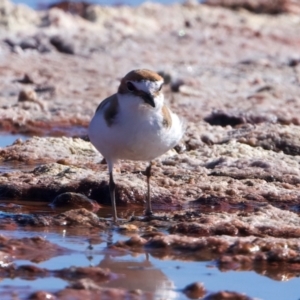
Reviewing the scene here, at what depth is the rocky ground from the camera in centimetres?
535

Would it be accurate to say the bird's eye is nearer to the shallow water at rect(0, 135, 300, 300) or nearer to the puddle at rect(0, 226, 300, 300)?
the shallow water at rect(0, 135, 300, 300)

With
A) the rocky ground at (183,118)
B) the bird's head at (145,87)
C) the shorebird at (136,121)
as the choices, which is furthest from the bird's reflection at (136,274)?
the bird's head at (145,87)

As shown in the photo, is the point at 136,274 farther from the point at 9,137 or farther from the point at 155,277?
the point at 9,137

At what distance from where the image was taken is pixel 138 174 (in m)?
6.61

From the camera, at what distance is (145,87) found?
5414 mm

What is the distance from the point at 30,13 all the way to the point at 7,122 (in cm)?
597

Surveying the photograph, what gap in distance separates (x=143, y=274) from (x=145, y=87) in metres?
1.28

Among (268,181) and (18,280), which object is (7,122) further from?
(18,280)

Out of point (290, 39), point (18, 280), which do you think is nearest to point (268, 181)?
point (18, 280)

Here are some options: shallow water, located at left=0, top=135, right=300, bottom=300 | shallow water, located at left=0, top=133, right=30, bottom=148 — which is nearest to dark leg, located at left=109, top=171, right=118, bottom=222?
shallow water, located at left=0, top=135, right=300, bottom=300

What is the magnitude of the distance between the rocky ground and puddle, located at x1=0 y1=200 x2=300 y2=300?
0.29 feet

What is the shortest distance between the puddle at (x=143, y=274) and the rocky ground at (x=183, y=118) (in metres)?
0.09

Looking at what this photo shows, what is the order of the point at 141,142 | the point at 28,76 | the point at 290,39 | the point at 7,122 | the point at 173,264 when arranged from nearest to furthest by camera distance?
1. the point at 173,264
2. the point at 141,142
3. the point at 7,122
4. the point at 28,76
5. the point at 290,39

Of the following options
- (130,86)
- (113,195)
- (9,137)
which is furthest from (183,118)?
(9,137)
